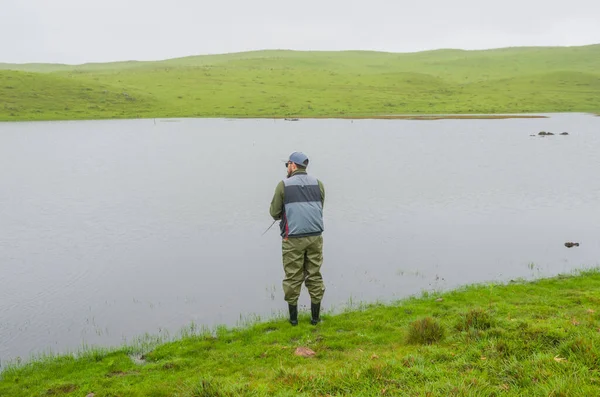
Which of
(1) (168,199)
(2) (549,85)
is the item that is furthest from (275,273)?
(2) (549,85)

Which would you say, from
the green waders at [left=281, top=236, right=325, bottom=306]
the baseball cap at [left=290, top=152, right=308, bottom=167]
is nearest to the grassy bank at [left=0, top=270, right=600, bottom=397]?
the green waders at [left=281, top=236, right=325, bottom=306]

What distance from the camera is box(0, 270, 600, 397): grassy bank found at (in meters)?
6.65

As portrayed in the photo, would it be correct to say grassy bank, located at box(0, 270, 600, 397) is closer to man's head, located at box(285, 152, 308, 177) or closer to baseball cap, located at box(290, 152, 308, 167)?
man's head, located at box(285, 152, 308, 177)

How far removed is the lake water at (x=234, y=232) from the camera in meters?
13.1

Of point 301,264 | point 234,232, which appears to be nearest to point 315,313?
point 301,264

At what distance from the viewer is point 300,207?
10961 mm

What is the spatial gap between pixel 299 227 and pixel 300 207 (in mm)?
446

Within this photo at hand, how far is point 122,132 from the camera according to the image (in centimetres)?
6494

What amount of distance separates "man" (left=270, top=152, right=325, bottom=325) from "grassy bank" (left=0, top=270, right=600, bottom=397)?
0.82 m

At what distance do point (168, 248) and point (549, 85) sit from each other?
157 meters

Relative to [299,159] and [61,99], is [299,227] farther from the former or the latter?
[61,99]

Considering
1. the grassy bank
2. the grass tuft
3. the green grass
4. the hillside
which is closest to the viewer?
the grassy bank

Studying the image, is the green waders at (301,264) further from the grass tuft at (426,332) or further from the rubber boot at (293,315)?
the grass tuft at (426,332)

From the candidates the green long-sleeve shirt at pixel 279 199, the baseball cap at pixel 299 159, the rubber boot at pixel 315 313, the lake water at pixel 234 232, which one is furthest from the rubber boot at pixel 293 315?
the baseball cap at pixel 299 159
